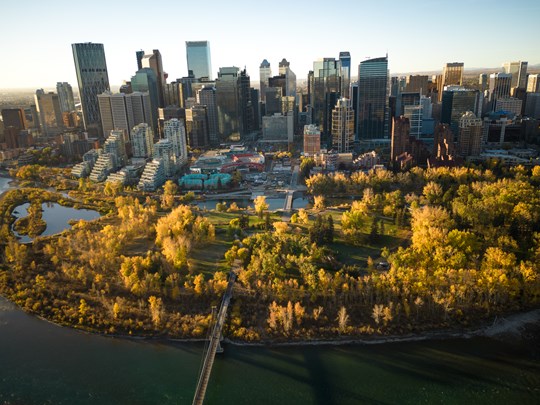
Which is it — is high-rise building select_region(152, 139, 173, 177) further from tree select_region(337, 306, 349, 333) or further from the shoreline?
tree select_region(337, 306, 349, 333)

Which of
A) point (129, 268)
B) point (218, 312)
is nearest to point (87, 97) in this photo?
point (129, 268)

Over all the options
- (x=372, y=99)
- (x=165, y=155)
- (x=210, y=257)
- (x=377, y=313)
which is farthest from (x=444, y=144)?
(x=377, y=313)

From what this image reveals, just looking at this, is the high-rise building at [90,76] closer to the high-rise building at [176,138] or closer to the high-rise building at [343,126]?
the high-rise building at [176,138]

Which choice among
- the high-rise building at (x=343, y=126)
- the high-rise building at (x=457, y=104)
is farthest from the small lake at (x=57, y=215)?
the high-rise building at (x=457, y=104)

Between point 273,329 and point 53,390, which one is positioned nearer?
point 53,390

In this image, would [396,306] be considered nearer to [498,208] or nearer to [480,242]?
[480,242]

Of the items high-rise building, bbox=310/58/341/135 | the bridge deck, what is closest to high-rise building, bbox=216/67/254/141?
high-rise building, bbox=310/58/341/135
